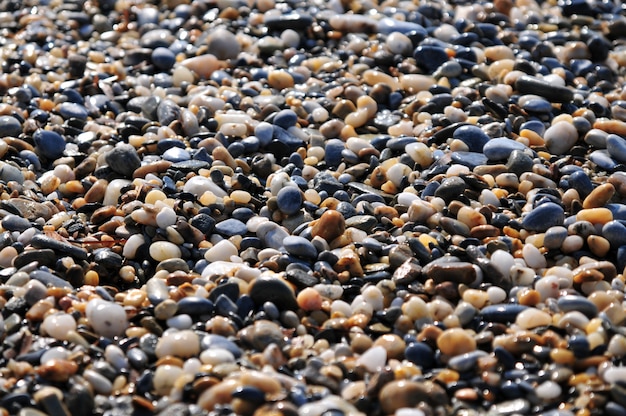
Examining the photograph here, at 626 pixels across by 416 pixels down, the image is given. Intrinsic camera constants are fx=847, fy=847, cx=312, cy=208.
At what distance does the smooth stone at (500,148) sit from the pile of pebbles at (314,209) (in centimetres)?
1

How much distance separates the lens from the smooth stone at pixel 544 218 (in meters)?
3.44

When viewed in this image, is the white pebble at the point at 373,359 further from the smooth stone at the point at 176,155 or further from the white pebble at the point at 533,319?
the smooth stone at the point at 176,155

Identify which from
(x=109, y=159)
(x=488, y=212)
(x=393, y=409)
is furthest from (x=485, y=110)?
(x=393, y=409)

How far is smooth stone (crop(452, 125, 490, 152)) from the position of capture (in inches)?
160

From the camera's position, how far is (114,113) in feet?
15.1

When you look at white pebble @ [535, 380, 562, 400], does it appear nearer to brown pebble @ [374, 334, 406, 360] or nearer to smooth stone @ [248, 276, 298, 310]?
brown pebble @ [374, 334, 406, 360]

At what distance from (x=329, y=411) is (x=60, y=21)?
4.06 meters

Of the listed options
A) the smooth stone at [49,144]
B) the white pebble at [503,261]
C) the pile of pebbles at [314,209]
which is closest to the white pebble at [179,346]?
the pile of pebbles at [314,209]

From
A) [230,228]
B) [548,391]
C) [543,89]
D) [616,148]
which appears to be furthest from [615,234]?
[230,228]

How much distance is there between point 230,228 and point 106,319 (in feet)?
2.76

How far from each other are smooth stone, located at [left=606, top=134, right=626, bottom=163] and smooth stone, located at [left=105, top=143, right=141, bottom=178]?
2223 mm

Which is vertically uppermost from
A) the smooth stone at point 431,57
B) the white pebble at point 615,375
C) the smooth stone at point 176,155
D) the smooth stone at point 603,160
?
the smooth stone at point 431,57

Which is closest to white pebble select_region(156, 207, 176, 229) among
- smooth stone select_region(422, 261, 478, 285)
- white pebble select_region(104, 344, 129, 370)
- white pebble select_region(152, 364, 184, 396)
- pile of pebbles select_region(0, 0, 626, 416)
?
pile of pebbles select_region(0, 0, 626, 416)

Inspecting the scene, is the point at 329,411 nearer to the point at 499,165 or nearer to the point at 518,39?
the point at 499,165
